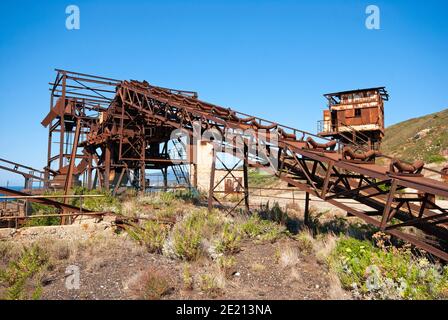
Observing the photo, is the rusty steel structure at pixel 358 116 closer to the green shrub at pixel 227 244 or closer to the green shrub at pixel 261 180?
the green shrub at pixel 261 180

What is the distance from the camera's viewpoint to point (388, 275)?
242 inches

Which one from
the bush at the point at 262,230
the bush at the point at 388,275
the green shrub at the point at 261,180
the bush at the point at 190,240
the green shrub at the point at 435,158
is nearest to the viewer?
the bush at the point at 388,275

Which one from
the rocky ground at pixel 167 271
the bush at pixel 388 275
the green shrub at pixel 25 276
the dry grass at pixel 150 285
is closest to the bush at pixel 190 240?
the rocky ground at pixel 167 271

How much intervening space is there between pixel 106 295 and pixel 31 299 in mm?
1380

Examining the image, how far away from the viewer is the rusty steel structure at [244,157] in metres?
7.78

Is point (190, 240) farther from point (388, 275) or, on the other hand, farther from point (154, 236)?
point (388, 275)

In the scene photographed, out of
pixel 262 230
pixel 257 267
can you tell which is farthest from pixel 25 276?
pixel 262 230

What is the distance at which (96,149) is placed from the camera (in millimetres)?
23875

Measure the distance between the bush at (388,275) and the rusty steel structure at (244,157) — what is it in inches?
29.1

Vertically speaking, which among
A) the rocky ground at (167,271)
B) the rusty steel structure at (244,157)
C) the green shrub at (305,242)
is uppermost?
the rusty steel structure at (244,157)

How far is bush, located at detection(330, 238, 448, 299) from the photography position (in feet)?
18.5

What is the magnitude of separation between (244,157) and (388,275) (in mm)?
6654

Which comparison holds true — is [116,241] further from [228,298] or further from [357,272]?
[357,272]

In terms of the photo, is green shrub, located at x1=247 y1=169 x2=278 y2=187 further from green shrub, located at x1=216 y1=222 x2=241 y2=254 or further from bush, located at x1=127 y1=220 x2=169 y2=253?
green shrub, located at x1=216 y1=222 x2=241 y2=254
